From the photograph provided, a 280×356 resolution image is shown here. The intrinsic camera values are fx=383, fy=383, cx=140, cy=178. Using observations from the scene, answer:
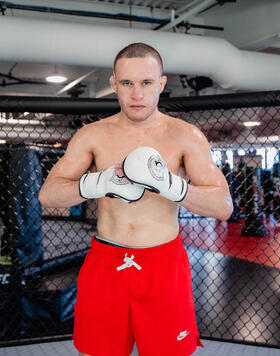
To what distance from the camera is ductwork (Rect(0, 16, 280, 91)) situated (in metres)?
2.85

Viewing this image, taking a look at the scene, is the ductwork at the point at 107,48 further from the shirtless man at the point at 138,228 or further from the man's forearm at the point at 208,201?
the man's forearm at the point at 208,201

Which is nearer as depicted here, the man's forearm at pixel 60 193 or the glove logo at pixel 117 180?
the glove logo at pixel 117 180

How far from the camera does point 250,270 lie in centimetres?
428

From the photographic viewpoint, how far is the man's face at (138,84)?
1114 millimetres

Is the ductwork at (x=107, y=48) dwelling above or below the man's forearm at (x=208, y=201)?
above

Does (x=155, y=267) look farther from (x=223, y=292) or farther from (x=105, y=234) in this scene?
(x=223, y=292)

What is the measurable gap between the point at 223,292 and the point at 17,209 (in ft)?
6.44

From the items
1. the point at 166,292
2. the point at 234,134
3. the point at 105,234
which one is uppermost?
the point at 234,134

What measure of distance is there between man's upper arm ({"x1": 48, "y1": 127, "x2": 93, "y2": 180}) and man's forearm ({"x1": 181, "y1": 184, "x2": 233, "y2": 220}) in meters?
0.35

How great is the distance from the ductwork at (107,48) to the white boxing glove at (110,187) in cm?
217

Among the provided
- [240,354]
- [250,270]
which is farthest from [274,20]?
[240,354]

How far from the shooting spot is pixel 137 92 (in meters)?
1.11

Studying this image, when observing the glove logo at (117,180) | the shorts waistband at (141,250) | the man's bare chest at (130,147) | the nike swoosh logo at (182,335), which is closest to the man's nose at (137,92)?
the man's bare chest at (130,147)

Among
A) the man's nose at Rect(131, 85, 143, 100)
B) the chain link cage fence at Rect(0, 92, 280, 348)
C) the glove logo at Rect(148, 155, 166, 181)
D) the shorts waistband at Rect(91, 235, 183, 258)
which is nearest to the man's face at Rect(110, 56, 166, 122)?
the man's nose at Rect(131, 85, 143, 100)
